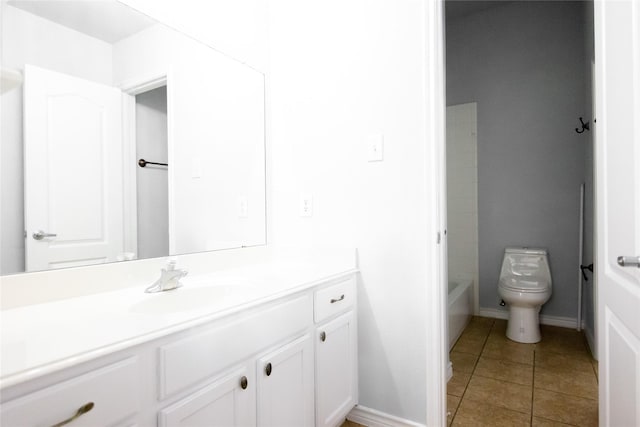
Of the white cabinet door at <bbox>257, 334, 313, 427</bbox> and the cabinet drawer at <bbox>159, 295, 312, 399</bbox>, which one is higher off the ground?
the cabinet drawer at <bbox>159, 295, 312, 399</bbox>

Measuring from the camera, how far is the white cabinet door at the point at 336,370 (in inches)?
56.7

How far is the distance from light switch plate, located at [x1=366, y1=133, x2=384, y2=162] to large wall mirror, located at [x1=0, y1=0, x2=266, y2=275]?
0.66 meters

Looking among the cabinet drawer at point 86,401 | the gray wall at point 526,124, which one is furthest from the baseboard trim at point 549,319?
the cabinet drawer at point 86,401

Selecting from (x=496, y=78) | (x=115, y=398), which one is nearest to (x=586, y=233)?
(x=496, y=78)

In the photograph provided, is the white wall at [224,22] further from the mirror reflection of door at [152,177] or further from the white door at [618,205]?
the white door at [618,205]

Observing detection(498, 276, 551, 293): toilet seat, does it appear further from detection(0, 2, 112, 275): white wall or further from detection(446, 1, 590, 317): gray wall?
detection(0, 2, 112, 275): white wall

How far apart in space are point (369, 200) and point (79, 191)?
3.81ft

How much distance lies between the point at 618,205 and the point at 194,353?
1285 millimetres

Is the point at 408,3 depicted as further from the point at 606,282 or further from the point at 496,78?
the point at 496,78

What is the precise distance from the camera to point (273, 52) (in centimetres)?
200

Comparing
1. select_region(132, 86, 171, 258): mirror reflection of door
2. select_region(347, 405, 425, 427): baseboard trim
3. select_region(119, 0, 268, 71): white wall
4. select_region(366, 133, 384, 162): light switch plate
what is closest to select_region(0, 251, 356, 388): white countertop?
select_region(132, 86, 171, 258): mirror reflection of door

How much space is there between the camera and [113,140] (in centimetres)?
132

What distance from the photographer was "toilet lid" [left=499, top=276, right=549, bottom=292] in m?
2.74

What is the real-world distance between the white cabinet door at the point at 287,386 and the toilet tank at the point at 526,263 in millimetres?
2409
